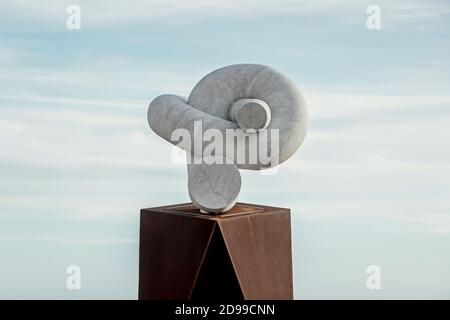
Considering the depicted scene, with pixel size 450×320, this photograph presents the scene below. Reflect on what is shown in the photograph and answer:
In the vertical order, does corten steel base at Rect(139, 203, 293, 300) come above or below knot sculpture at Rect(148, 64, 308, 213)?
below

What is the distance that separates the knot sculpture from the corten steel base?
0.33m

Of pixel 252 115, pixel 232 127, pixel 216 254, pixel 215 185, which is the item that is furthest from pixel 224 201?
pixel 252 115

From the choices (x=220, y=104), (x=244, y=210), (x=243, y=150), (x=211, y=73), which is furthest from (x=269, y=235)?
(x=211, y=73)

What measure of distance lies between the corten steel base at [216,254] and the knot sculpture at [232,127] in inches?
12.9

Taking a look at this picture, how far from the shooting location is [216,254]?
6.43 m

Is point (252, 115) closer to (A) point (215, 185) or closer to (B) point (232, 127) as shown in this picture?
(B) point (232, 127)

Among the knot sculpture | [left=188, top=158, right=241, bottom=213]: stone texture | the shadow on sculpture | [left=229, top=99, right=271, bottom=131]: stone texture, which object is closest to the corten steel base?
the shadow on sculpture

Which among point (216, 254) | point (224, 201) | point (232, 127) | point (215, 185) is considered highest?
point (232, 127)

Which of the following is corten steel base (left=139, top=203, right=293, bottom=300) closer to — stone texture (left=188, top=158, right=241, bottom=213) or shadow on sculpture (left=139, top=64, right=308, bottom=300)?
shadow on sculpture (left=139, top=64, right=308, bottom=300)

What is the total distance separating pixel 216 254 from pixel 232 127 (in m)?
1.56

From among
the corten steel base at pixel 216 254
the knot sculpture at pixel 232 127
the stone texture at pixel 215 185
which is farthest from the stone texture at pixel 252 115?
the corten steel base at pixel 216 254

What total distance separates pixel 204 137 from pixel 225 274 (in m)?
1.69

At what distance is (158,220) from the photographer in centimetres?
716

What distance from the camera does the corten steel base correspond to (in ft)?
21.1
